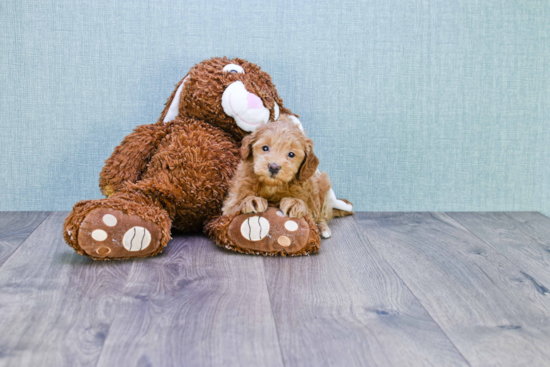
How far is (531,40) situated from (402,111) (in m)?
0.55

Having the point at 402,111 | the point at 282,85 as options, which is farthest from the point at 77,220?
the point at 402,111

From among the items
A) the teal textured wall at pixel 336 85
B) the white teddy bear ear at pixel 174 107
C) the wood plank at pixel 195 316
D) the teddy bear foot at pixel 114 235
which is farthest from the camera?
the teal textured wall at pixel 336 85

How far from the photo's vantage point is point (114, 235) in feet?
4.38

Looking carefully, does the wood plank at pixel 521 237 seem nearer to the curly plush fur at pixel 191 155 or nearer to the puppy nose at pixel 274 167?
the puppy nose at pixel 274 167

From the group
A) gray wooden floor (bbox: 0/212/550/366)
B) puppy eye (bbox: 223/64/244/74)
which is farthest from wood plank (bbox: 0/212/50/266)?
puppy eye (bbox: 223/64/244/74)

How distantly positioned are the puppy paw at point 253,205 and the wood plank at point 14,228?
2.09 ft

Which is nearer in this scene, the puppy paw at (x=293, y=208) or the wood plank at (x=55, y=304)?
the wood plank at (x=55, y=304)

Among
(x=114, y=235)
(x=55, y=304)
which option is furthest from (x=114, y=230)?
(x=55, y=304)

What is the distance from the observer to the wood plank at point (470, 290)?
98 centimetres

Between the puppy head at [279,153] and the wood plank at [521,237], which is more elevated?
the puppy head at [279,153]

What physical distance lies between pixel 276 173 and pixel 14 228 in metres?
0.91

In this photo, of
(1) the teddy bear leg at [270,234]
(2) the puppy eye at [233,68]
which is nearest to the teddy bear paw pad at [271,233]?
(1) the teddy bear leg at [270,234]

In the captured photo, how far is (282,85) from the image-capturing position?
76.7 inches

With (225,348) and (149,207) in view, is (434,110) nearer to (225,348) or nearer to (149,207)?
(149,207)
